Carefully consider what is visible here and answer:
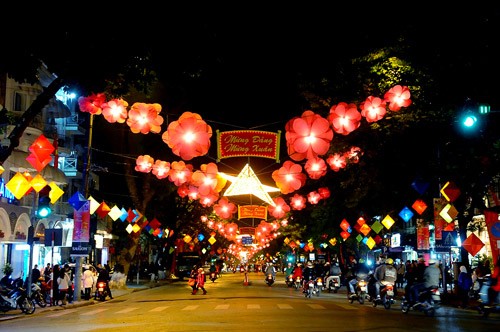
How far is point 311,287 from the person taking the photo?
33.9 m

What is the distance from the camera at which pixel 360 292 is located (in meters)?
28.6

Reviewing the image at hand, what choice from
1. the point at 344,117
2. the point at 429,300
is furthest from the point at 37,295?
the point at 429,300

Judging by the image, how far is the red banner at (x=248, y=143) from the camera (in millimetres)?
24969

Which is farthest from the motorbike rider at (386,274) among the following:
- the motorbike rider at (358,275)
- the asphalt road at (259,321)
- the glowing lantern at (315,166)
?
the glowing lantern at (315,166)

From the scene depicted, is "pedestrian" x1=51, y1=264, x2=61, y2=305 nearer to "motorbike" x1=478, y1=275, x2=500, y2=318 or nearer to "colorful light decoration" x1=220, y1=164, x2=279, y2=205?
"colorful light decoration" x1=220, y1=164, x2=279, y2=205

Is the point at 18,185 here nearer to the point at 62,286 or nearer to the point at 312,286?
the point at 62,286

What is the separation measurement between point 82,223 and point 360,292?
13.8 metres

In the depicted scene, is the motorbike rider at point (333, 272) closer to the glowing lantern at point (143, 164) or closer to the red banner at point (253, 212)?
the red banner at point (253, 212)

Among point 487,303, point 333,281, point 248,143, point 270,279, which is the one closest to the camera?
point 487,303

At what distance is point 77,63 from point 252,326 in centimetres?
789

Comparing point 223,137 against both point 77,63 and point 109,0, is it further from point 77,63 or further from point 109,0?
point 109,0

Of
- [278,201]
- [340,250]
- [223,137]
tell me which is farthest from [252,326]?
[340,250]

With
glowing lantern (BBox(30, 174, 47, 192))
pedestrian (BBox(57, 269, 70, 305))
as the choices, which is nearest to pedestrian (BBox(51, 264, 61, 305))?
pedestrian (BBox(57, 269, 70, 305))

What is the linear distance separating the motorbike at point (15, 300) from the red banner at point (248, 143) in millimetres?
9078
